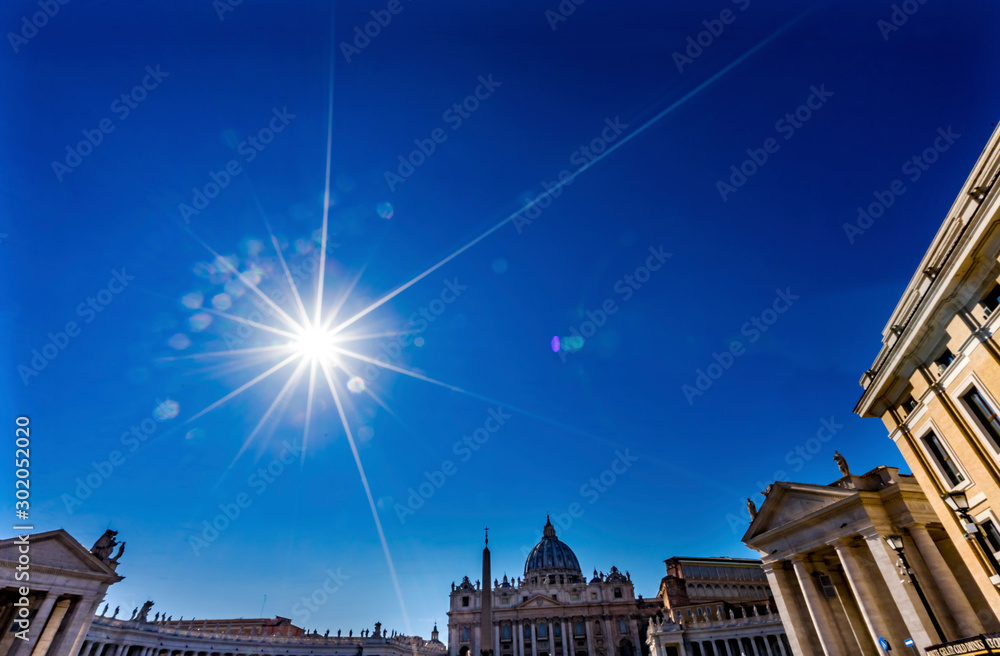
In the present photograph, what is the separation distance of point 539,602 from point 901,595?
265 feet

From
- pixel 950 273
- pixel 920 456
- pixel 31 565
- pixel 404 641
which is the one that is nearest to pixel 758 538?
pixel 920 456

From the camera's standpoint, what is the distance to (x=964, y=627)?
22.0 meters

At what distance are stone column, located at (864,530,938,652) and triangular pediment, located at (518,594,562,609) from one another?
7762cm

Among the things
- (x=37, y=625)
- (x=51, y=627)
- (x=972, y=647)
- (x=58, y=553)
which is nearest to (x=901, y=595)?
(x=972, y=647)

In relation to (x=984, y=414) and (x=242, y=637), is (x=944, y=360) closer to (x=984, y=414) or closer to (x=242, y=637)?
(x=984, y=414)

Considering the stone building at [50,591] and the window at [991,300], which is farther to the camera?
the stone building at [50,591]

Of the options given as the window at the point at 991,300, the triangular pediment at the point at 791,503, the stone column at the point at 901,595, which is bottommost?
the stone column at the point at 901,595

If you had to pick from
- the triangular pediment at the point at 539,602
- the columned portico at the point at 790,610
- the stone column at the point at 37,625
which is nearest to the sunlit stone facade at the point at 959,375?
the columned portico at the point at 790,610

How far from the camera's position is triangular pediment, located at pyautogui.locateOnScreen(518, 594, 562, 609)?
3645 inches

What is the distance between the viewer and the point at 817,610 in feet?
98.5

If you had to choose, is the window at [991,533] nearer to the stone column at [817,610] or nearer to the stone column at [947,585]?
the stone column at [947,585]

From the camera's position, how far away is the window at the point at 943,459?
63.1 ft

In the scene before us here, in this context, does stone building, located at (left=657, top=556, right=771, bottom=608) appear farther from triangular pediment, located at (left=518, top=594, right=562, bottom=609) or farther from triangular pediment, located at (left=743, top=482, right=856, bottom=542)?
triangular pediment, located at (left=743, top=482, right=856, bottom=542)

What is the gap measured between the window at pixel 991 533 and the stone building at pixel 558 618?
3295 inches
